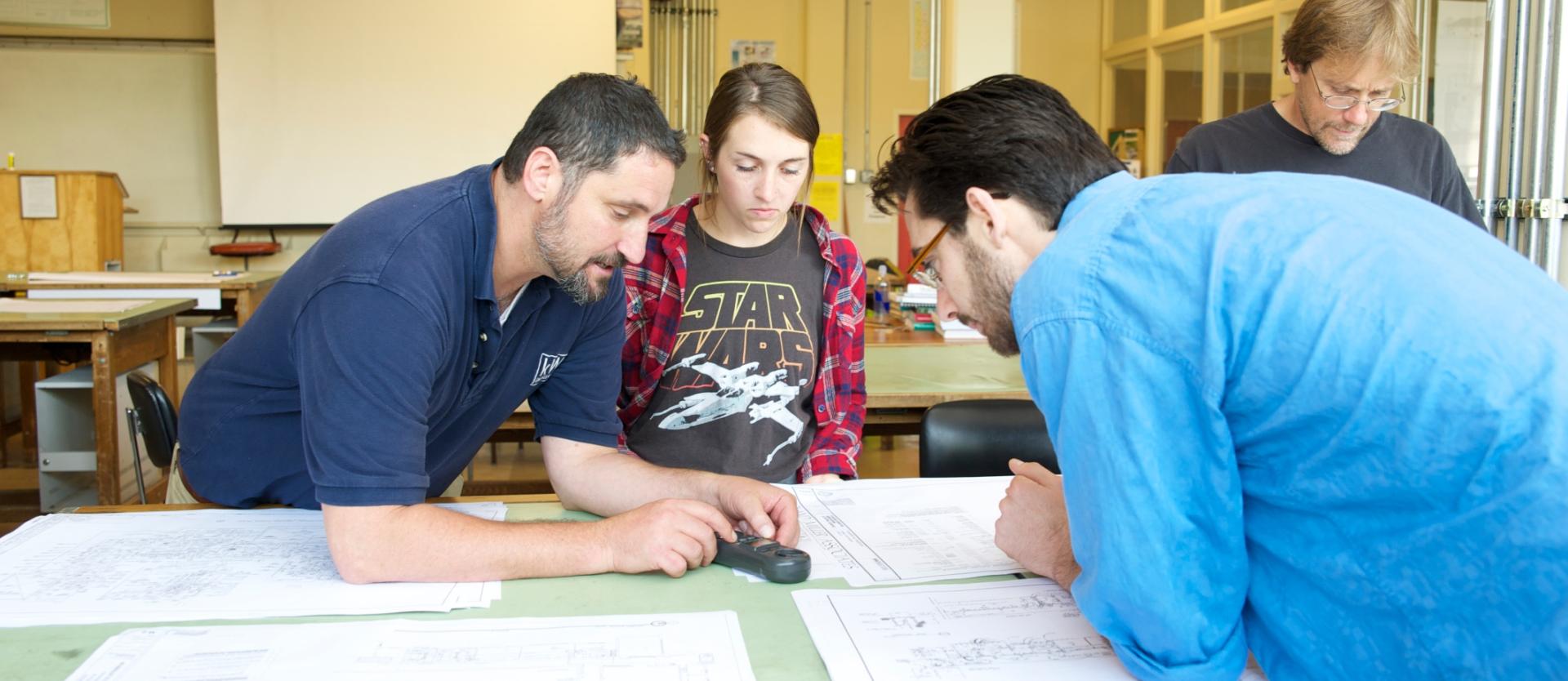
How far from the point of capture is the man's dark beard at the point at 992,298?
111 cm

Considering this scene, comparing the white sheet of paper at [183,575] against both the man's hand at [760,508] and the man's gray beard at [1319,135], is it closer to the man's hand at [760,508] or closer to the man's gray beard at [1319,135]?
the man's hand at [760,508]

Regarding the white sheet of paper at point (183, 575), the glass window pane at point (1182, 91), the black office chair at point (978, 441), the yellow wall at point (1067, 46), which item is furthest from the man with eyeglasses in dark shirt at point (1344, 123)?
the yellow wall at point (1067, 46)

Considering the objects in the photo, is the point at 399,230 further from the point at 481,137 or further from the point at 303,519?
the point at 481,137

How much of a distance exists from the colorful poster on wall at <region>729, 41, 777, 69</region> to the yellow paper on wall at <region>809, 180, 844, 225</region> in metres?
0.94

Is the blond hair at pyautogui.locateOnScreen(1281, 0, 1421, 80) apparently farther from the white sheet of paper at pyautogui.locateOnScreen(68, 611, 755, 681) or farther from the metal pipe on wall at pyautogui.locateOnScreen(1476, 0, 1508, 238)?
the white sheet of paper at pyautogui.locateOnScreen(68, 611, 755, 681)

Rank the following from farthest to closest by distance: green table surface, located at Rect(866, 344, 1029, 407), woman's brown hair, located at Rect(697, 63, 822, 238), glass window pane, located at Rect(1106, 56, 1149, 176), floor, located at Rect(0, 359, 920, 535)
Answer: glass window pane, located at Rect(1106, 56, 1149, 176), floor, located at Rect(0, 359, 920, 535), green table surface, located at Rect(866, 344, 1029, 407), woman's brown hair, located at Rect(697, 63, 822, 238)

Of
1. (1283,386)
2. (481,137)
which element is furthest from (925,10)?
(1283,386)

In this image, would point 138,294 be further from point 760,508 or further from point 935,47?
point 760,508

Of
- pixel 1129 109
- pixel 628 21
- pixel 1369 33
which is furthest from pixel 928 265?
pixel 1129 109

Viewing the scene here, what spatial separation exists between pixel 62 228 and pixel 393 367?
534cm

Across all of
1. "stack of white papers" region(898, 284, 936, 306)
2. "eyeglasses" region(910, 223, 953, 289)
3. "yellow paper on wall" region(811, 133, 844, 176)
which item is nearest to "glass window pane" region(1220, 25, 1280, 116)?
"yellow paper on wall" region(811, 133, 844, 176)

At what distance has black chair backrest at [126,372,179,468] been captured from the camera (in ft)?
6.82

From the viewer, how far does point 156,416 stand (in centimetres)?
208

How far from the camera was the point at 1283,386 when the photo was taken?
2.59ft
